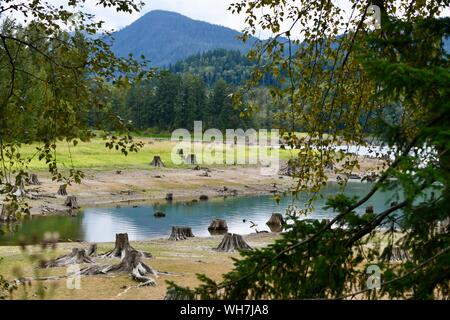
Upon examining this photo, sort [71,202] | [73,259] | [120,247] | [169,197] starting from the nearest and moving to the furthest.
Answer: [73,259]
[120,247]
[71,202]
[169,197]

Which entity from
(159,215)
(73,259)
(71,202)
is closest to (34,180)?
(71,202)

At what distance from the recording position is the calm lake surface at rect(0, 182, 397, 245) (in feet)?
99.7

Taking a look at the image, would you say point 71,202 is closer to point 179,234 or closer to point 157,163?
point 179,234

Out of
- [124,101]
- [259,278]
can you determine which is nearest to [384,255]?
[259,278]

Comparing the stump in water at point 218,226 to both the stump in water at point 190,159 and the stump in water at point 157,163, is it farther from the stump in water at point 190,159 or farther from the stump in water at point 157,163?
the stump in water at point 190,159

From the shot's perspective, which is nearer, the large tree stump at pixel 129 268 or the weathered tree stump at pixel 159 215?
the large tree stump at pixel 129 268

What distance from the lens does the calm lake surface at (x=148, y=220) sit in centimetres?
3038

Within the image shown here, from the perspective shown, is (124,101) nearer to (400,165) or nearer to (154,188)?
(154,188)

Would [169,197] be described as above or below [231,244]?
below

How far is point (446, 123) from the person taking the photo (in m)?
3.62

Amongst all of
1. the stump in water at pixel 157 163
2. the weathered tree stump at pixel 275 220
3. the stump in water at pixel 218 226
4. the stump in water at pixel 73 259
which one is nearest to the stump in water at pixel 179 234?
the stump in water at pixel 218 226

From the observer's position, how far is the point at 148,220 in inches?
1404

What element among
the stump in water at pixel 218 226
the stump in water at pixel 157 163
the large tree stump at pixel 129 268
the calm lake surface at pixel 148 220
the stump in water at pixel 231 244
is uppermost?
the stump in water at pixel 157 163

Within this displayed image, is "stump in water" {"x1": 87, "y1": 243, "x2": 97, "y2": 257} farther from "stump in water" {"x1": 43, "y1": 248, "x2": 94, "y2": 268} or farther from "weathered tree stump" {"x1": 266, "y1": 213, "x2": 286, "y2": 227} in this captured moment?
"weathered tree stump" {"x1": 266, "y1": 213, "x2": 286, "y2": 227}
